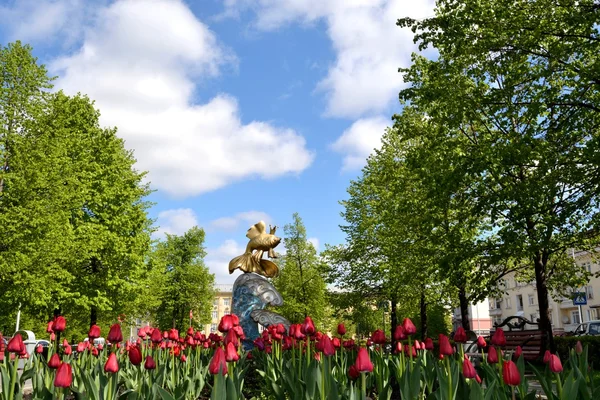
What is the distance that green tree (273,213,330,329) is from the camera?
36094 millimetres

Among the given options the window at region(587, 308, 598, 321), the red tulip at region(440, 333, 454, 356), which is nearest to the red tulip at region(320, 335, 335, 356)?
the red tulip at region(440, 333, 454, 356)

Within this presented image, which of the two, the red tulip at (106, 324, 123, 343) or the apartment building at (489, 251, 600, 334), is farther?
the apartment building at (489, 251, 600, 334)

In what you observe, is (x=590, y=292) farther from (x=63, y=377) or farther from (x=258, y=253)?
(x=63, y=377)

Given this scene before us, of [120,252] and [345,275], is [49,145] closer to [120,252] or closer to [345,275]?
[120,252]

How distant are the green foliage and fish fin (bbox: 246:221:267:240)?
643 cm

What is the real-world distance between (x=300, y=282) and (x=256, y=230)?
21.2 m

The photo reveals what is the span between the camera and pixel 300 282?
37.0m

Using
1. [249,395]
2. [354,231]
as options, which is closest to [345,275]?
[354,231]

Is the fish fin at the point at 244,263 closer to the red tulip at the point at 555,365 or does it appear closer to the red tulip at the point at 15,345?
the red tulip at the point at 15,345

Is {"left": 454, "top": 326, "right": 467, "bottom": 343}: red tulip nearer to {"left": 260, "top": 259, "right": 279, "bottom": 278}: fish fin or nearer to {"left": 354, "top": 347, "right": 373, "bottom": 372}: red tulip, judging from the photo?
{"left": 354, "top": 347, "right": 373, "bottom": 372}: red tulip

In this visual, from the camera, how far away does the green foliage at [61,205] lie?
16.1 m

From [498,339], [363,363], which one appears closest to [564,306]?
[498,339]

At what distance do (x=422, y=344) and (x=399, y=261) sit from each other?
14.5 m

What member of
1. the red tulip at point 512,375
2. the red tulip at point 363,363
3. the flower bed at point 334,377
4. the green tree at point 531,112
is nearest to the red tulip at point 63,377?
the flower bed at point 334,377
